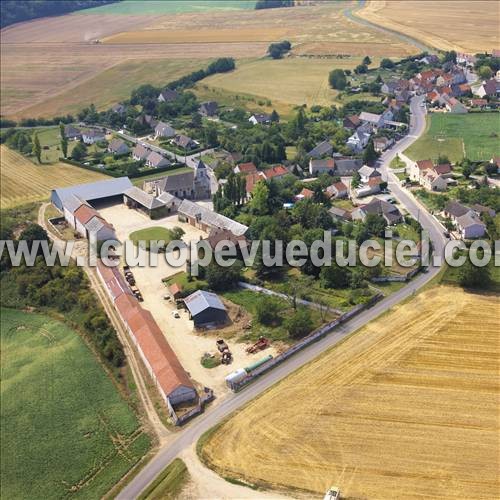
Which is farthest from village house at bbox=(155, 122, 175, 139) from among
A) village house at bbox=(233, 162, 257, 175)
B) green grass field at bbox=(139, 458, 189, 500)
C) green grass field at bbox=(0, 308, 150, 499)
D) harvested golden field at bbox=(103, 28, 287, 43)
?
harvested golden field at bbox=(103, 28, 287, 43)

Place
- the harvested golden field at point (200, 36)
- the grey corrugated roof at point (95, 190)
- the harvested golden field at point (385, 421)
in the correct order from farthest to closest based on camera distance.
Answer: the harvested golden field at point (200, 36), the grey corrugated roof at point (95, 190), the harvested golden field at point (385, 421)

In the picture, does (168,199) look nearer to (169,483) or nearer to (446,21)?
(169,483)

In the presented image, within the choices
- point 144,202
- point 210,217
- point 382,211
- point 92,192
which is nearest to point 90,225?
point 144,202

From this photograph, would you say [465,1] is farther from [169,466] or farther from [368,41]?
[169,466]

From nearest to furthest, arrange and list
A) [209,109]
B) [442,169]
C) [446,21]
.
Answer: [442,169] → [209,109] → [446,21]

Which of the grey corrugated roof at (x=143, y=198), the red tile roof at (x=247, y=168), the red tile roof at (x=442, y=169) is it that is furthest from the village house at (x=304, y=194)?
the red tile roof at (x=442, y=169)

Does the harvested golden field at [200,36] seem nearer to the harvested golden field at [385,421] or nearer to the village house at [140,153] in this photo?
the village house at [140,153]

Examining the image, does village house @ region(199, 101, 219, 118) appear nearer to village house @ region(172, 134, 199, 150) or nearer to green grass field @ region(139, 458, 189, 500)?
village house @ region(172, 134, 199, 150)
